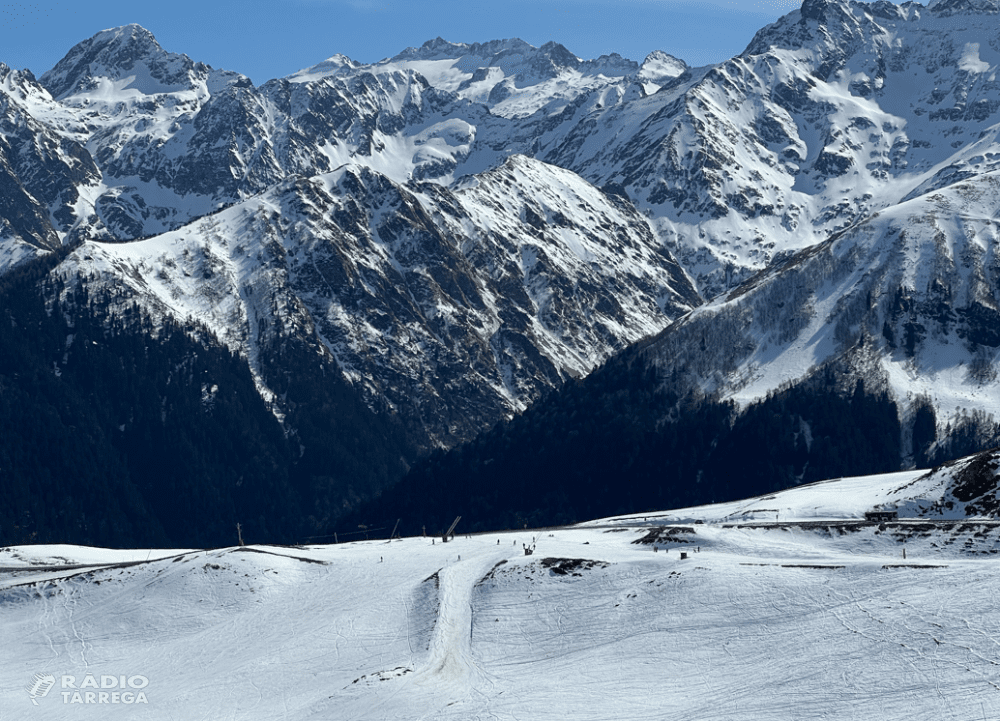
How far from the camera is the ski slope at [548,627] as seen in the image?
7269cm

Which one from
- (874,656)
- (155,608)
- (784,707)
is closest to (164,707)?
(155,608)

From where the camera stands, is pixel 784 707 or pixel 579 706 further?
pixel 579 706

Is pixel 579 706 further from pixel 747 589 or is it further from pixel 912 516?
pixel 912 516

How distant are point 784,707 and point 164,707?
147 feet

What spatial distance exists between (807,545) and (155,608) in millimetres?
58716

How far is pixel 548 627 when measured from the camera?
89562mm

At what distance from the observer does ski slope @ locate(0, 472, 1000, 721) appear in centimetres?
7269

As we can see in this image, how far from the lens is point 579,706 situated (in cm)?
7462

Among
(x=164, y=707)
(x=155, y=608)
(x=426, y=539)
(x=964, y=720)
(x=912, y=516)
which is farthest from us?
(x=426, y=539)

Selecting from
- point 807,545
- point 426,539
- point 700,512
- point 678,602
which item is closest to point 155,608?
point 426,539

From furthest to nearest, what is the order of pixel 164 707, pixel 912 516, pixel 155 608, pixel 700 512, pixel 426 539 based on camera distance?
1. pixel 700 512
2. pixel 426 539
3. pixel 912 516
4. pixel 155 608
5. pixel 164 707

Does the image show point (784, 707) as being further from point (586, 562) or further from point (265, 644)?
point (265, 644)

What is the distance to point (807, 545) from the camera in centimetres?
10112

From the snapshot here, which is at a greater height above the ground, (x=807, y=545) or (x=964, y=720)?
(x=807, y=545)
